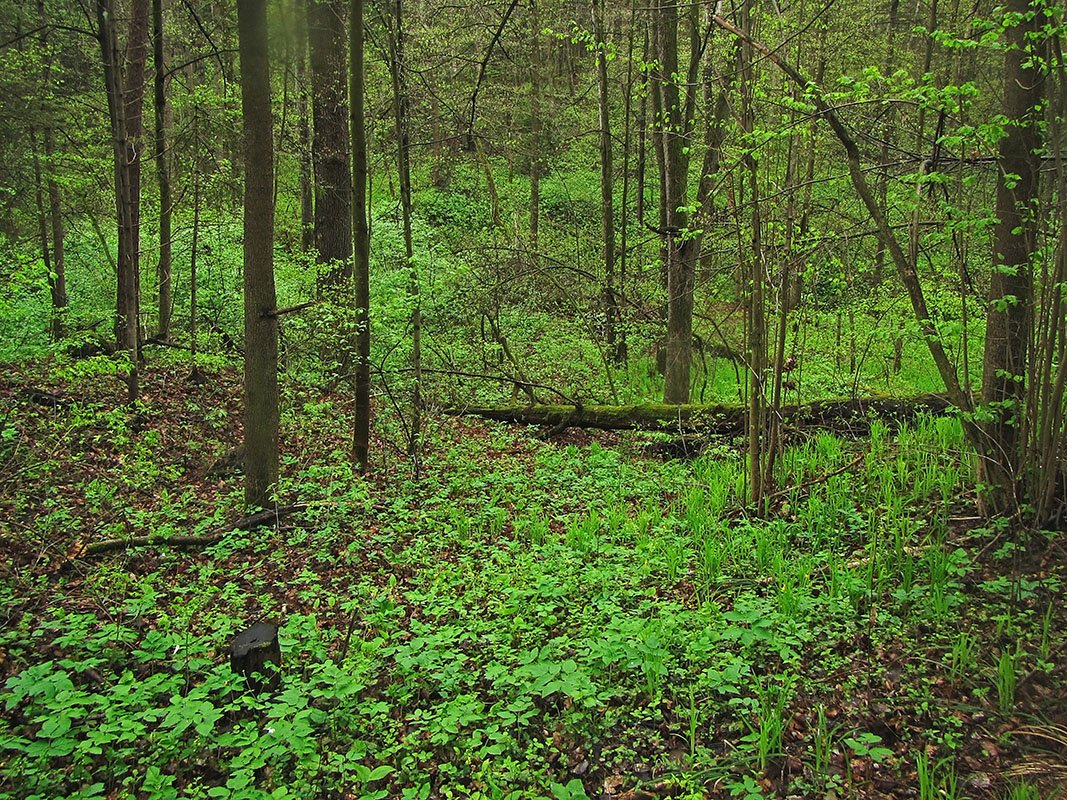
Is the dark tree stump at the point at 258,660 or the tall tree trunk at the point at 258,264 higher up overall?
the tall tree trunk at the point at 258,264

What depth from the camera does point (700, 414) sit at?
8.52m

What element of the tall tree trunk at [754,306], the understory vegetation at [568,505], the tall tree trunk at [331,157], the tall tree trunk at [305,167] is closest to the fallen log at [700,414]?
the understory vegetation at [568,505]

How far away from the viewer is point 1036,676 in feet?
11.6

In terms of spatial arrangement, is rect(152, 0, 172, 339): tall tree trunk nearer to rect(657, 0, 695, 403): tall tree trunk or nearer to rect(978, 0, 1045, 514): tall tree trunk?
rect(657, 0, 695, 403): tall tree trunk

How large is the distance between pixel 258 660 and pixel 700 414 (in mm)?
6180

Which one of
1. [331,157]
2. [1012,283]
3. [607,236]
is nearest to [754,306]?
[1012,283]

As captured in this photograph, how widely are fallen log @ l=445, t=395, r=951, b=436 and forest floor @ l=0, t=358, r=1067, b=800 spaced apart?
926 millimetres

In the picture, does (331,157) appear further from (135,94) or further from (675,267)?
(675,267)

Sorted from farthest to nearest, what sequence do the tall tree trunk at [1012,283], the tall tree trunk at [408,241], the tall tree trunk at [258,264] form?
the tall tree trunk at [408,241]
the tall tree trunk at [258,264]
the tall tree trunk at [1012,283]

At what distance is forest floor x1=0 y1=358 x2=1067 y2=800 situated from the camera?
3143 mm

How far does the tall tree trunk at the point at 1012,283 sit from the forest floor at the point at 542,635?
47 cm

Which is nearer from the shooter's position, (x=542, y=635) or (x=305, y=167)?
(x=542, y=635)

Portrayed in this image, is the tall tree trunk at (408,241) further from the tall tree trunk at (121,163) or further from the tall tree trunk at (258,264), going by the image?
the tall tree trunk at (121,163)

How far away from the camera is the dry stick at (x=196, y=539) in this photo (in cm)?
529
